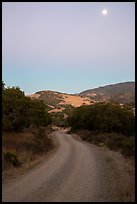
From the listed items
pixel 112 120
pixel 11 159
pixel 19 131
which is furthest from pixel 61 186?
pixel 112 120

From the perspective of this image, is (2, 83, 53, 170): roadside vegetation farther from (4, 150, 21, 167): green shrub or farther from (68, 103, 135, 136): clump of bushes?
(68, 103, 135, 136): clump of bushes

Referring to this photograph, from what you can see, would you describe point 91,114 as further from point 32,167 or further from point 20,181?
point 20,181

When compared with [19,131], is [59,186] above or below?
below

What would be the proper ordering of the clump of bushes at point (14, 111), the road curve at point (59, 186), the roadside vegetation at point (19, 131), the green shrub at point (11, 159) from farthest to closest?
the clump of bushes at point (14, 111), the roadside vegetation at point (19, 131), the green shrub at point (11, 159), the road curve at point (59, 186)

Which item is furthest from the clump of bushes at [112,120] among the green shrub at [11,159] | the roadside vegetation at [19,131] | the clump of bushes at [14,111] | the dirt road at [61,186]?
the dirt road at [61,186]

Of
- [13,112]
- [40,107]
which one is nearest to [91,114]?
[40,107]

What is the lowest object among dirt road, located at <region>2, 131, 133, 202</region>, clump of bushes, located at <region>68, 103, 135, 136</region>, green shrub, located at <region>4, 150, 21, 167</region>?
dirt road, located at <region>2, 131, 133, 202</region>

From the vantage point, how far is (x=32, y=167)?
20172mm

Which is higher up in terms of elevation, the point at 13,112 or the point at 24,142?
the point at 13,112

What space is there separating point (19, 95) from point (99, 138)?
15.1m

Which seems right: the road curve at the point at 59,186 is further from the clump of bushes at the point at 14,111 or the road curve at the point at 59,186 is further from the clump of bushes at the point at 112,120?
the clump of bushes at the point at 112,120

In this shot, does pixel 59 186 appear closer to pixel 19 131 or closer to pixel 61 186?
pixel 61 186

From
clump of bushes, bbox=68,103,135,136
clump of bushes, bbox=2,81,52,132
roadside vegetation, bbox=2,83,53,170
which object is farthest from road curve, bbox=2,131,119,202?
clump of bushes, bbox=68,103,135,136

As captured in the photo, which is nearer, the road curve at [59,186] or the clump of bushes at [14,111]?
the road curve at [59,186]
